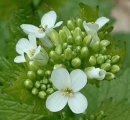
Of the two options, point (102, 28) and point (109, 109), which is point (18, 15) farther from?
point (109, 109)

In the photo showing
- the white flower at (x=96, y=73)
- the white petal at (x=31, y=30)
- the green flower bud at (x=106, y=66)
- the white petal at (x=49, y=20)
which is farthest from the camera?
the white petal at (x=49, y=20)

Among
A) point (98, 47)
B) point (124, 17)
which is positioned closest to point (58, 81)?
point (98, 47)

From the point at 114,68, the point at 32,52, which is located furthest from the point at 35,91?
the point at 114,68

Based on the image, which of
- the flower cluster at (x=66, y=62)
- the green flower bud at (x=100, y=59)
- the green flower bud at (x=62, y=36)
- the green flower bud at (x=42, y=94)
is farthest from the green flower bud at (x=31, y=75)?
the green flower bud at (x=100, y=59)

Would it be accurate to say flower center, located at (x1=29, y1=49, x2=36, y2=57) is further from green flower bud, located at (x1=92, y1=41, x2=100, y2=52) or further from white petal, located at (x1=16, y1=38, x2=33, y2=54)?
green flower bud, located at (x1=92, y1=41, x2=100, y2=52)

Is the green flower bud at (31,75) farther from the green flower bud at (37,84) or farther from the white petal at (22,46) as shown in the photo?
the white petal at (22,46)
